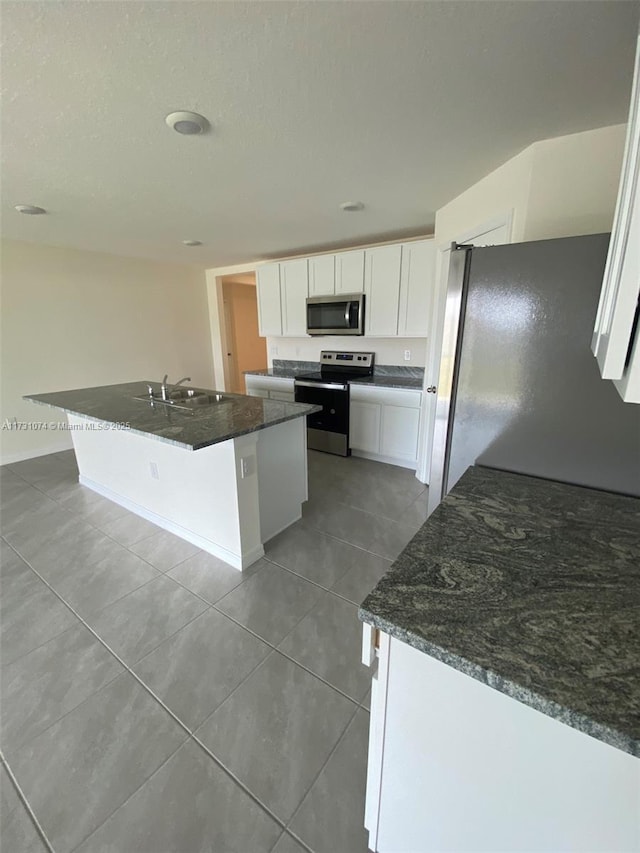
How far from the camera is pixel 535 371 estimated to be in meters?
1.27

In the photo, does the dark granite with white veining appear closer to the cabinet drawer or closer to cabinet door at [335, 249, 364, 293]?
the cabinet drawer

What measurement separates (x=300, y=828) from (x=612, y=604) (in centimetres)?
115

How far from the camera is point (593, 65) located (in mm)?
1334

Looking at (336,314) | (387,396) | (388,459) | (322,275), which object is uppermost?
(322,275)

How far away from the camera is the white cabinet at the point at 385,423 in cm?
361

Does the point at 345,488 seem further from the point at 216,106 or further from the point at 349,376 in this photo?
the point at 216,106

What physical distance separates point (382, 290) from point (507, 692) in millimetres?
3672

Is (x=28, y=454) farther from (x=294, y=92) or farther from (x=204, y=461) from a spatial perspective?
(x=294, y=92)

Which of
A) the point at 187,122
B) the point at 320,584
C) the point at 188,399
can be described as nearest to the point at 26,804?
the point at 320,584

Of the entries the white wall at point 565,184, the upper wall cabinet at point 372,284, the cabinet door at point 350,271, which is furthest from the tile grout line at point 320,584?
the cabinet door at point 350,271

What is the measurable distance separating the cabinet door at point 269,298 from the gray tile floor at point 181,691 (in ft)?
9.90

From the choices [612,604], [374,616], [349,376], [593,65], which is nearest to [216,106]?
[593,65]

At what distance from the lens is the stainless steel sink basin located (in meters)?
2.68

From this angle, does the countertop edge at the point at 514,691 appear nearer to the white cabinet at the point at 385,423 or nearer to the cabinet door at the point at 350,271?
the white cabinet at the point at 385,423
